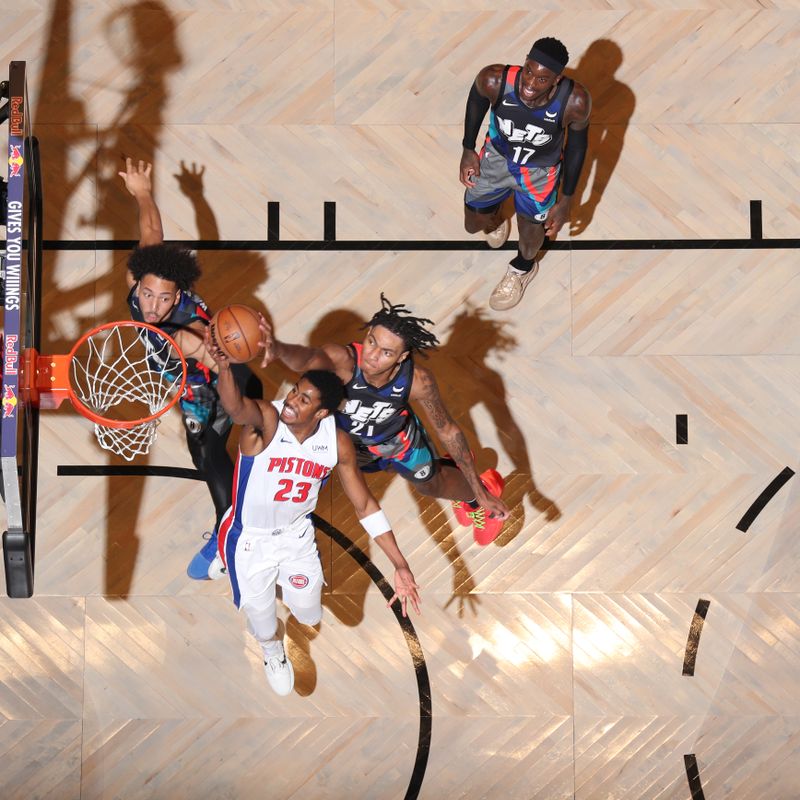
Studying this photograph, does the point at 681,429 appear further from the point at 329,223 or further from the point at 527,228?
the point at 329,223

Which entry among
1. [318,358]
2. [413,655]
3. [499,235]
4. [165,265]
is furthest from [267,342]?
[413,655]

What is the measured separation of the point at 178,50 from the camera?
6207 mm

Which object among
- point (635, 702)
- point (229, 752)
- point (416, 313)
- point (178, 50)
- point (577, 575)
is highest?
point (178, 50)

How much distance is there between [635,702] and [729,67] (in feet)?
13.9

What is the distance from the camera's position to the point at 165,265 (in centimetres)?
503

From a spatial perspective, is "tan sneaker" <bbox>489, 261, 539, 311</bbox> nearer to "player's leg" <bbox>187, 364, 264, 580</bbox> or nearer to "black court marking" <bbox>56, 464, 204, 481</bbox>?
"player's leg" <bbox>187, 364, 264, 580</bbox>

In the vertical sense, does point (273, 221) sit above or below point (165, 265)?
below

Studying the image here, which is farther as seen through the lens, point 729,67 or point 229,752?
point 729,67

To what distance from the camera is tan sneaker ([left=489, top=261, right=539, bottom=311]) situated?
5965 millimetres

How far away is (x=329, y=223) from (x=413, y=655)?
285 centimetres

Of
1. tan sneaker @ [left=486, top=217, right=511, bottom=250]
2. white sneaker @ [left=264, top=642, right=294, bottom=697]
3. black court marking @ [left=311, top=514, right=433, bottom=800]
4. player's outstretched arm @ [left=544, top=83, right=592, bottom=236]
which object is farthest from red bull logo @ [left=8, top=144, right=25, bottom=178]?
white sneaker @ [left=264, top=642, right=294, bottom=697]

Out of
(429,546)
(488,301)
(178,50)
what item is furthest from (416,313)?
(178,50)

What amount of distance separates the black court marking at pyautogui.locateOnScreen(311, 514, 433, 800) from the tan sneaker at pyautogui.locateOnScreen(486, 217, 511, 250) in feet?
6.93

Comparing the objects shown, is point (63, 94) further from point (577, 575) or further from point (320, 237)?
point (577, 575)
